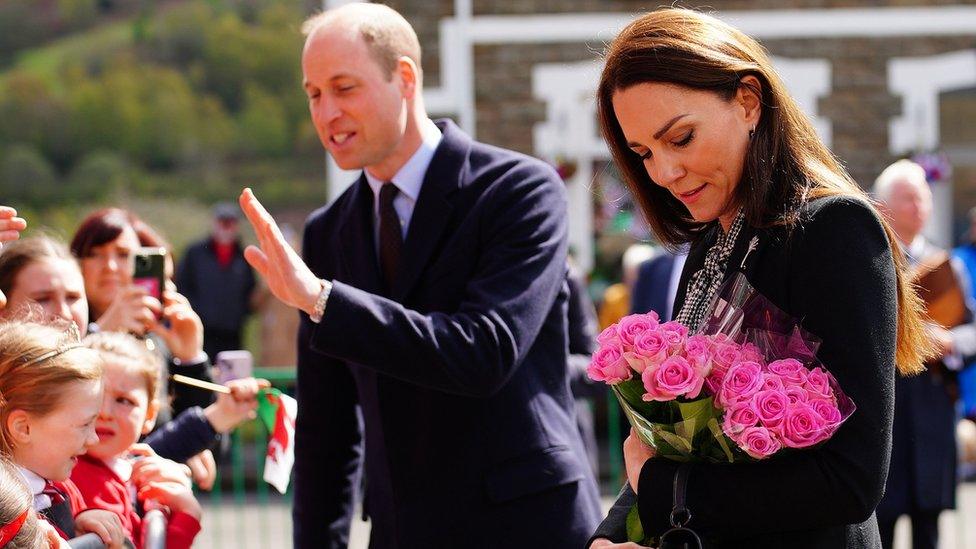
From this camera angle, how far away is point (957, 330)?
6391 mm

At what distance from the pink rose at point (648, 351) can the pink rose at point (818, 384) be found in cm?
24

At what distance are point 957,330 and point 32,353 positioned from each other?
453 cm

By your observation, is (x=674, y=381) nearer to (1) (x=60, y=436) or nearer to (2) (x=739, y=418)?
(2) (x=739, y=418)

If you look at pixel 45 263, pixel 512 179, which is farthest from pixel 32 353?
pixel 512 179

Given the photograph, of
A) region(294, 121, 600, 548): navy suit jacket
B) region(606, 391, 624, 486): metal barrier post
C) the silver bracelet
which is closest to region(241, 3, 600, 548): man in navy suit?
region(294, 121, 600, 548): navy suit jacket

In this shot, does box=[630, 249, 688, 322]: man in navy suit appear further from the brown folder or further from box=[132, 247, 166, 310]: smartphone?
box=[132, 247, 166, 310]: smartphone

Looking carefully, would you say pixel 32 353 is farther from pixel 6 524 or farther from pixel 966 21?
pixel 966 21

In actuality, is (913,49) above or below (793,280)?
below

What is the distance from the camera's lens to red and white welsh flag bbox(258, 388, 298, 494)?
360 cm

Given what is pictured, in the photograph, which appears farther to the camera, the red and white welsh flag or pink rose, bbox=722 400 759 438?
the red and white welsh flag

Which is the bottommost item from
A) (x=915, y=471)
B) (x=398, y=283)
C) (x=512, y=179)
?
(x=915, y=471)

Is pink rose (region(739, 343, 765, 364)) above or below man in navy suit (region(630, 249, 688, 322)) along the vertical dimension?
above

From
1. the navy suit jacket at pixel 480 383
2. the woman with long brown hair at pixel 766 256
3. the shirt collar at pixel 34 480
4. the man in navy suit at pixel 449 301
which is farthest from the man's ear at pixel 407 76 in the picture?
the shirt collar at pixel 34 480

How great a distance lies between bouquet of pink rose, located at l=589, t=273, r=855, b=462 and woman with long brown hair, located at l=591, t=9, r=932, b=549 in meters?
0.04
